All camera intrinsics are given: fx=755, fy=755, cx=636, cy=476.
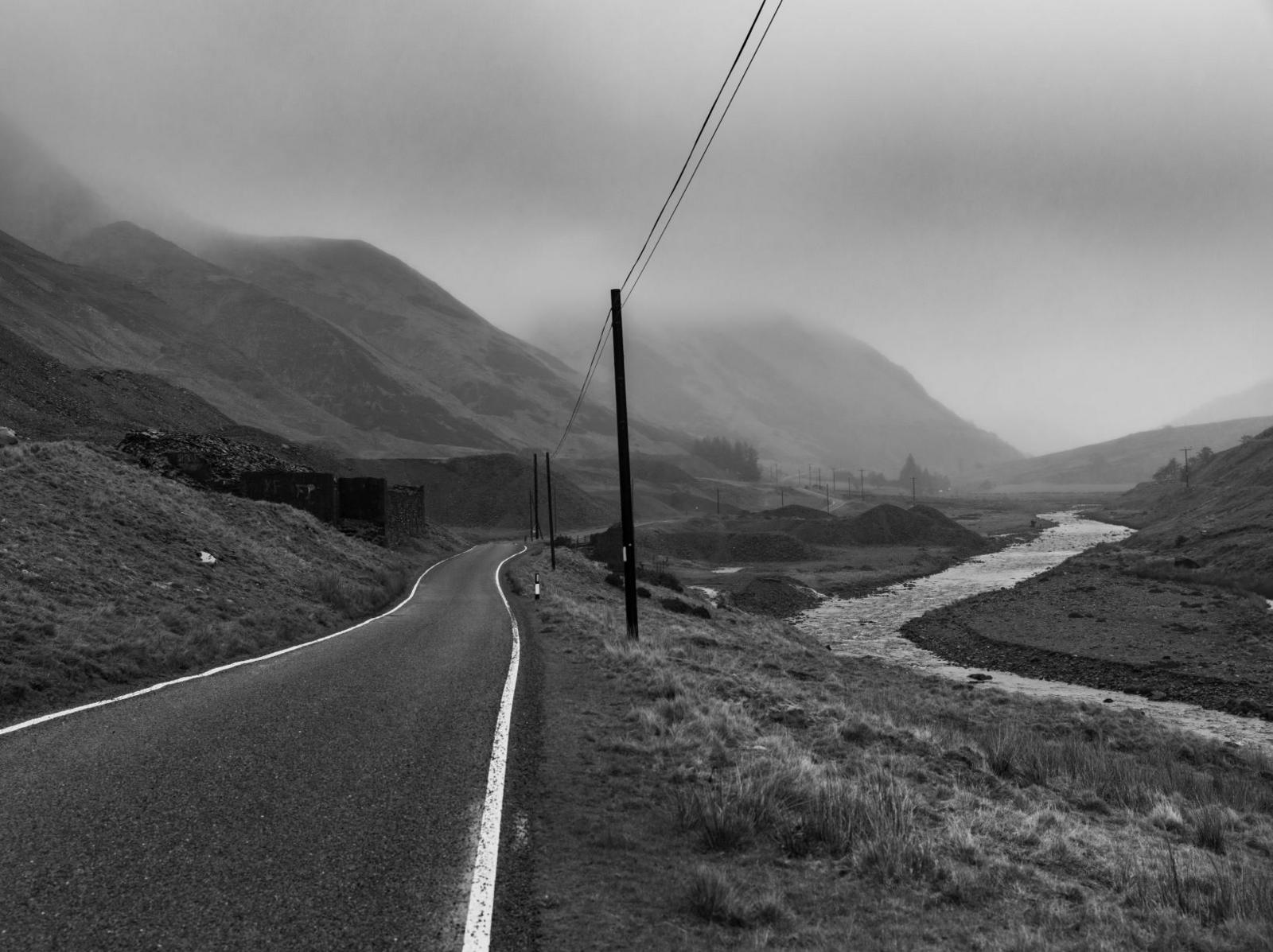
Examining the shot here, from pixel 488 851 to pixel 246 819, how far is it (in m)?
2.07

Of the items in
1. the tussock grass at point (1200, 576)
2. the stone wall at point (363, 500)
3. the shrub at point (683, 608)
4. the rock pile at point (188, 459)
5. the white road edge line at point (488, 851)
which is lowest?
the tussock grass at point (1200, 576)

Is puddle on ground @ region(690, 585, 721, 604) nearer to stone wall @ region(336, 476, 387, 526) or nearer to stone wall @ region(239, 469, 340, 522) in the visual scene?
stone wall @ region(336, 476, 387, 526)

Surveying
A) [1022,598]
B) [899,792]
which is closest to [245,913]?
[899,792]

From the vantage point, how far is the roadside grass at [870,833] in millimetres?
4848

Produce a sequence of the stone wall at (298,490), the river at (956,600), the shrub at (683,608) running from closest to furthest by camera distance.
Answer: the river at (956,600), the shrub at (683,608), the stone wall at (298,490)

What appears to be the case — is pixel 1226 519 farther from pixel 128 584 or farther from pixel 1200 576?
pixel 128 584

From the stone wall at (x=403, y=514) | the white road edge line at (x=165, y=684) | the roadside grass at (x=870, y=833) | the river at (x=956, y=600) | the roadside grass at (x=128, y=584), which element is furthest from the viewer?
the stone wall at (x=403, y=514)

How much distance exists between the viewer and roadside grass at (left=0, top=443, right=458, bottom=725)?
11.8 m

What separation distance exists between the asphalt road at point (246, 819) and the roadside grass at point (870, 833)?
987mm

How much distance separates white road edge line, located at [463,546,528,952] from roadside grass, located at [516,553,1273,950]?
0.37 metres

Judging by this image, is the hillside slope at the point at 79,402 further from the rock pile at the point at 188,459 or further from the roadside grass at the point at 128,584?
the roadside grass at the point at 128,584

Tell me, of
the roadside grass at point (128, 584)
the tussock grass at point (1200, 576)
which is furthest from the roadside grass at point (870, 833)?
the tussock grass at point (1200, 576)

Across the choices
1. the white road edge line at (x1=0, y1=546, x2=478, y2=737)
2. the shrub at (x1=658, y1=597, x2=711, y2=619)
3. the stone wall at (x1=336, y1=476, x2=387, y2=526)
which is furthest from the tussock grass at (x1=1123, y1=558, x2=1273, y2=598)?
the stone wall at (x1=336, y1=476, x2=387, y2=526)

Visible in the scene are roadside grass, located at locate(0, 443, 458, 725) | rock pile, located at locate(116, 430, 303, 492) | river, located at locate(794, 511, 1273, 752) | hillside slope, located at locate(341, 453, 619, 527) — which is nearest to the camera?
roadside grass, located at locate(0, 443, 458, 725)
